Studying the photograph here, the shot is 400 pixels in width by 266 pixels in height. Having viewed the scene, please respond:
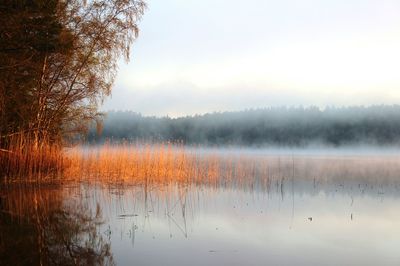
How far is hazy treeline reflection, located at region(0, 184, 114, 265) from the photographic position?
420 cm

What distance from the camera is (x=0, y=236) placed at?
16.2ft

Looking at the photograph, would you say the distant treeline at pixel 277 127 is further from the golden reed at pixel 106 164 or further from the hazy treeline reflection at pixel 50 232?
the hazy treeline reflection at pixel 50 232

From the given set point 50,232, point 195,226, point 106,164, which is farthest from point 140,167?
point 50,232

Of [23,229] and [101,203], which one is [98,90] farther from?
[23,229]

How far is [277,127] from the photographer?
6962 centimetres

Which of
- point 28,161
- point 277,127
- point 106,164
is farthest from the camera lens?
point 277,127

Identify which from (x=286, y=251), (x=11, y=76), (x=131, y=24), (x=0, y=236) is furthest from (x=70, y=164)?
(x=286, y=251)

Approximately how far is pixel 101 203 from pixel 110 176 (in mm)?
4395

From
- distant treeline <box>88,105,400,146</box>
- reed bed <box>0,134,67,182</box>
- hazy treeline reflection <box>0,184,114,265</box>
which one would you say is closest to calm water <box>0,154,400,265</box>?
hazy treeline reflection <box>0,184,114,265</box>

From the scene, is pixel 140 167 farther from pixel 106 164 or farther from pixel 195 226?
pixel 195 226

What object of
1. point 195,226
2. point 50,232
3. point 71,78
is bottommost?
point 195,226

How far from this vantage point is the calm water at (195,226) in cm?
449

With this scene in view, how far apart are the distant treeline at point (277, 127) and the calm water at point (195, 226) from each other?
49.3 meters

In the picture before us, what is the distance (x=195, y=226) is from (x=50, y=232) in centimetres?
211
